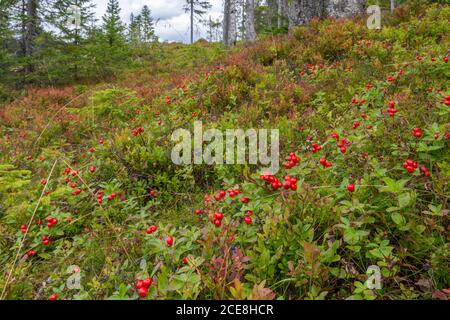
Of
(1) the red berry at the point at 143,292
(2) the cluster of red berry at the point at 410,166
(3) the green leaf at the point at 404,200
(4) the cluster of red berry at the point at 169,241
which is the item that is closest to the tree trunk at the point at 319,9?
(2) the cluster of red berry at the point at 410,166

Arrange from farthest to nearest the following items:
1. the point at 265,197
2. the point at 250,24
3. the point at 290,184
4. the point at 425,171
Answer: the point at 250,24, the point at 265,197, the point at 425,171, the point at 290,184

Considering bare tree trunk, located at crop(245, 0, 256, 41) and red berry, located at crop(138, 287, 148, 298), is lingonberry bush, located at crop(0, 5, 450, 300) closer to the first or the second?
red berry, located at crop(138, 287, 148, 298)

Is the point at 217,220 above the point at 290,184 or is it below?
below

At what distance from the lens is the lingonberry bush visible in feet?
6.64

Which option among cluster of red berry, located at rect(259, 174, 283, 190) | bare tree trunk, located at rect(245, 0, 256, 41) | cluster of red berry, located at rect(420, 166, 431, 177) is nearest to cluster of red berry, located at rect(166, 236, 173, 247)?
cluster of red berry, located at rect(259, 174, 283, 190)

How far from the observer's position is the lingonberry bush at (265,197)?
202 centimetres

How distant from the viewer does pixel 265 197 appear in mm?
2559

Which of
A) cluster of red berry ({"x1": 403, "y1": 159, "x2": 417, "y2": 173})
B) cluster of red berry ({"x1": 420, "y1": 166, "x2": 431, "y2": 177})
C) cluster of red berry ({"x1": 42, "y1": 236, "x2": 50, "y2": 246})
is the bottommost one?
cluster of red berry ({"x1": 42, "y1": 236, "x2": 50, "y2": 246})

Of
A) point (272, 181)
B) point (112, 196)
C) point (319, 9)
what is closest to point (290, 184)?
point (272, 181)

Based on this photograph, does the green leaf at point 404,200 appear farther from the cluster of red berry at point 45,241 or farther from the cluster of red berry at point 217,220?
Result: the cluster of red berry at point 45,241

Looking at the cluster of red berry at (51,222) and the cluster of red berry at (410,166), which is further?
the cluster of red berry at (51,222)

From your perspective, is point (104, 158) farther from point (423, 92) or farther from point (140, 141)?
point (423, 92)

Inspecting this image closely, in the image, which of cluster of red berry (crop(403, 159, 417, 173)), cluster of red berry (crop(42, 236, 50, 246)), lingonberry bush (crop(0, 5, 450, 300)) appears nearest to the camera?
lingonberry bush (crop(0, 5, 450, 300))

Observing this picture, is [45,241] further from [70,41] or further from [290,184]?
[70,41]
